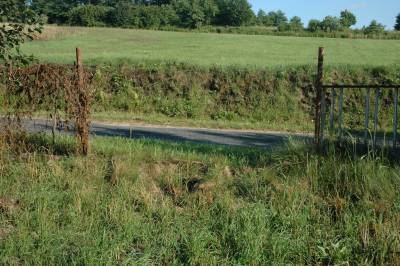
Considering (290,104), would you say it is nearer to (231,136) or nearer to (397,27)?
(231,136)

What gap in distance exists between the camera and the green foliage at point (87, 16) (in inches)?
2931

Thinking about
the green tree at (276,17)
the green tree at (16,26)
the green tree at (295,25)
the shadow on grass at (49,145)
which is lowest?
the shadow on grass at (49,145)

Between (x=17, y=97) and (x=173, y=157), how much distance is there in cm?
276

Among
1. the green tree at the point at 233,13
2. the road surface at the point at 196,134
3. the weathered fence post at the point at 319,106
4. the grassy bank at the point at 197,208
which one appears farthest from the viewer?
the green tree at the point at 233,13

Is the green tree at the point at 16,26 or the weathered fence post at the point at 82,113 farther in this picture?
the weathered fence post at the point at 82,113

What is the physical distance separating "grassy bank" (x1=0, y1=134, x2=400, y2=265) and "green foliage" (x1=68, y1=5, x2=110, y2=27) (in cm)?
6872

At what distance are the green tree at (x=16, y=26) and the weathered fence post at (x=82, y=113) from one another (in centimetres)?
87

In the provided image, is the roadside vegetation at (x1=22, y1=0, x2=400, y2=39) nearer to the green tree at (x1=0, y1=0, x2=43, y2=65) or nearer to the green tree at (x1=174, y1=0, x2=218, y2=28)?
the green tree at (x1=174, y1=0, x2=218, y2=28)

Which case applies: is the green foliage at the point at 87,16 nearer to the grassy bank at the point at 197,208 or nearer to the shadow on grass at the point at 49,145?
the shadow on grass at the point at 49,145

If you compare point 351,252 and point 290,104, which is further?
point 290,104

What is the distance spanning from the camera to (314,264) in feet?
17.3

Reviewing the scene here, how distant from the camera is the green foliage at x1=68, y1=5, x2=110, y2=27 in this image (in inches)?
2931

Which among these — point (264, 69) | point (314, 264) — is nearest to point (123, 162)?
point (314, 264)

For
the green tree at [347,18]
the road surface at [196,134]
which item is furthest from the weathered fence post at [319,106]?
the green tree at [347,18]
